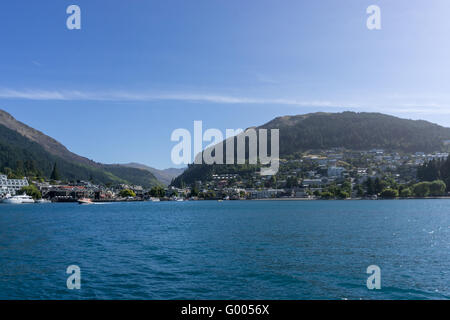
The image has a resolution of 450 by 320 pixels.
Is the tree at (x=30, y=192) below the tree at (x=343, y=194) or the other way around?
the other way around

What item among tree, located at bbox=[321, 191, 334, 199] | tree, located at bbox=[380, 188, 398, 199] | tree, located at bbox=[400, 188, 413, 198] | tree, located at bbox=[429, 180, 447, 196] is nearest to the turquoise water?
tree, located at bbox=[380, 188, 398, 199]

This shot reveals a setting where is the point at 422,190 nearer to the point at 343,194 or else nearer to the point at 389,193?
the point at 389,193

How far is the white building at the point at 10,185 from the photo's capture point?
174363mm

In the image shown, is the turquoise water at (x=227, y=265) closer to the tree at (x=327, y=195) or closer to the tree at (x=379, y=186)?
the tree at (x=327, y=195)

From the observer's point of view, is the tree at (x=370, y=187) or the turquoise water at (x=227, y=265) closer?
the turquoise water at (x=227, y=265)

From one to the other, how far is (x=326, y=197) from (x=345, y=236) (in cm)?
15221

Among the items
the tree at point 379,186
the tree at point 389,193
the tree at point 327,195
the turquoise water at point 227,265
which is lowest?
the tree at point 327,195

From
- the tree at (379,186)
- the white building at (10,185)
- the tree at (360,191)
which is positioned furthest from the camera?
the tree at (360,191)

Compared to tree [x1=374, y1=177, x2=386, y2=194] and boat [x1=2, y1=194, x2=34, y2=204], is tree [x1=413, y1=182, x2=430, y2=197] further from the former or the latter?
boat [x1=2, y1=194, x2=34, y2=204]

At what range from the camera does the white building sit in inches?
6865

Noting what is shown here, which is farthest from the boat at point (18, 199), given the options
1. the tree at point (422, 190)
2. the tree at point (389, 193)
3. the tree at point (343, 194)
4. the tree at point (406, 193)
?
the tree at point (422, 190)

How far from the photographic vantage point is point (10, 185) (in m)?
182

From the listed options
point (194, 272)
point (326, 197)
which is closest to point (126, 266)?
point (194, 272)
